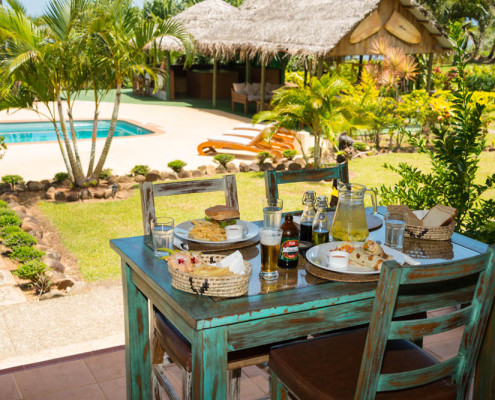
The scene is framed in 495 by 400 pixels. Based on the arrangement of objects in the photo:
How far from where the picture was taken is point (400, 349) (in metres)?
2.08

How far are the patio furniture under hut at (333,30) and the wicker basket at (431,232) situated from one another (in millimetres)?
10120

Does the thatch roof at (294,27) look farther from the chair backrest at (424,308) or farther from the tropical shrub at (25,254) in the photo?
the chair backrest at (424,308)

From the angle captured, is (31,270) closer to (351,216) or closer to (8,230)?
(8,230)

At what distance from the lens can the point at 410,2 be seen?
13102mm

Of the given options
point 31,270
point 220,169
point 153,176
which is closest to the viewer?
point 31,270

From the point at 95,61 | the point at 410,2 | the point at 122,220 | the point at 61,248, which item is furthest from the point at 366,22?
the point at 61,248

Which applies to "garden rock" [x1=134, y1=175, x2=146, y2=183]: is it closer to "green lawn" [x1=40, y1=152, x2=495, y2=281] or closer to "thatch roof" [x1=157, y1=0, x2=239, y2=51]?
"green lawn" [x1=40, y1=152, x2=495, y2=281]

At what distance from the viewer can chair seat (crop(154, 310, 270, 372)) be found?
2051 millimetres

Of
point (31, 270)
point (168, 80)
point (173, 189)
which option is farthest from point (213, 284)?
point (168, 80)

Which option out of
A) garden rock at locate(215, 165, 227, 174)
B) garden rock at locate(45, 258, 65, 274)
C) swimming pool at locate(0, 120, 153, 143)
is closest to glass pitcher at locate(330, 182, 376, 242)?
garden rock at locate(45, 258, 65, 274)

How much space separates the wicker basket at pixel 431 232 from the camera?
233 cm

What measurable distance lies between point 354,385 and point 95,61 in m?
5.47

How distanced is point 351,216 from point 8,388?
1.70 metres

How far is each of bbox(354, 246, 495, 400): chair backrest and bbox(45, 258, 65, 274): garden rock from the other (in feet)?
10.5
